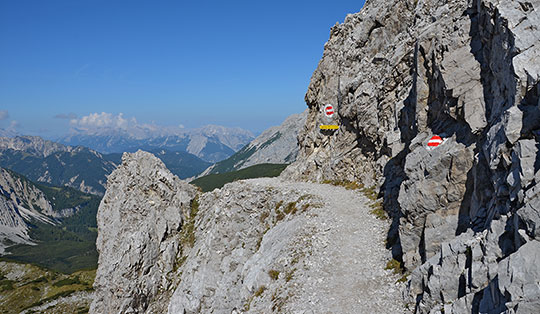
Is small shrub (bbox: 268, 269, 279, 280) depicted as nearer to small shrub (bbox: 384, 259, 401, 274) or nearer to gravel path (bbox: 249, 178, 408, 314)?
gravel path (bbox: 249, 178, 408, 314)

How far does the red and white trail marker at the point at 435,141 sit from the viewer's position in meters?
19.4

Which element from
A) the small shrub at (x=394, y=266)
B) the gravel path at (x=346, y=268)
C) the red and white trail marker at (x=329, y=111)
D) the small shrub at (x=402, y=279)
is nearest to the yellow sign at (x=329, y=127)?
the red and white trail marker at (x=329, y=111)

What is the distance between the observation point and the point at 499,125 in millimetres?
13461

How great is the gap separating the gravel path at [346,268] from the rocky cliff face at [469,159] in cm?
147

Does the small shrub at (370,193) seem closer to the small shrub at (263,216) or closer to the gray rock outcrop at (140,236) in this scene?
the small shrub at (263,216)

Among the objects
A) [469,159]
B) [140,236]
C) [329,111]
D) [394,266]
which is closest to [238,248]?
[140,236]

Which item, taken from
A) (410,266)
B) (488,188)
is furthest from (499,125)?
(410,266)

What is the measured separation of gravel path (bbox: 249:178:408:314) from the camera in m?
17.4

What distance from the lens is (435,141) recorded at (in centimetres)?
1947

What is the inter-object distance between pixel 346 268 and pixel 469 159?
999cm

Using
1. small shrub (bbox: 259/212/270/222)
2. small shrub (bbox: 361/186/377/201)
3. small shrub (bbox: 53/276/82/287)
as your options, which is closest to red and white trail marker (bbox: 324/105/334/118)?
small shrub (bbox: 361/186/377/201)

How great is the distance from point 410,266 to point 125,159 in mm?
54896

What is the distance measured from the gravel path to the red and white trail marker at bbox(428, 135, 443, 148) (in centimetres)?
784

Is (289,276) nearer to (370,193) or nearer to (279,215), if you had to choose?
(279,215)
